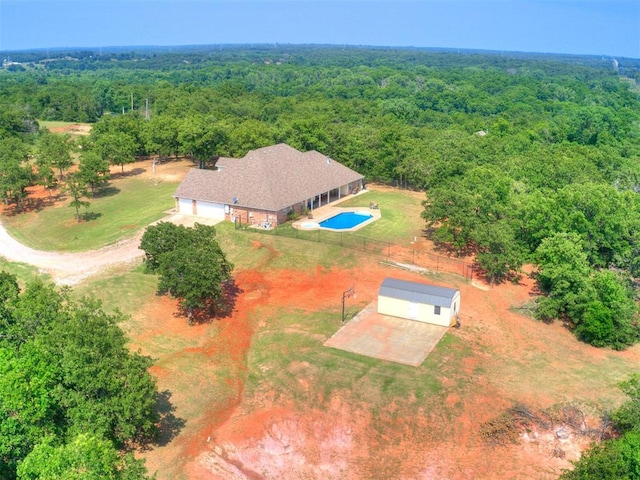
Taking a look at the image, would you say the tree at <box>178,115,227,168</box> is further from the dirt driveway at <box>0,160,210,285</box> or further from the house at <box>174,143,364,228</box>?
the dirt driveway at <box>0,160,210,285</box>

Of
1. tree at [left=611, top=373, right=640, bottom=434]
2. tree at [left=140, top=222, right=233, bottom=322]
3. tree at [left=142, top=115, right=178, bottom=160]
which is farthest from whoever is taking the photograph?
tree at [left=142, top=115, right=178, bottom=160]

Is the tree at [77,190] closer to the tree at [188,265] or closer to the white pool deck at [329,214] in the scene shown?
the tree at [188,265]

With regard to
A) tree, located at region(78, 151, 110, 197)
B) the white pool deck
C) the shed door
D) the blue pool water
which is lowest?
the shed door

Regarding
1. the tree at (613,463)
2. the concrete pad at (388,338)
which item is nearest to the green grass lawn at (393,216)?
the concrete pad at (388,338)

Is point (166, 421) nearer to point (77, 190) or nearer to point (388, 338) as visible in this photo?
point (388, 338)

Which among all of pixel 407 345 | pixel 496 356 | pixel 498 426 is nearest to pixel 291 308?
pixel 407 345

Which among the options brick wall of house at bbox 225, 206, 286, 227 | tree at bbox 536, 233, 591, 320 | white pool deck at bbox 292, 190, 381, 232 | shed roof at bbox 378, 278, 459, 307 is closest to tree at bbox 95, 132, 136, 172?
brick wall of house at bbox 225, 206, 286, 227

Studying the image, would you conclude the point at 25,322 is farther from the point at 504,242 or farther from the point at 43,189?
the point at 43,189
